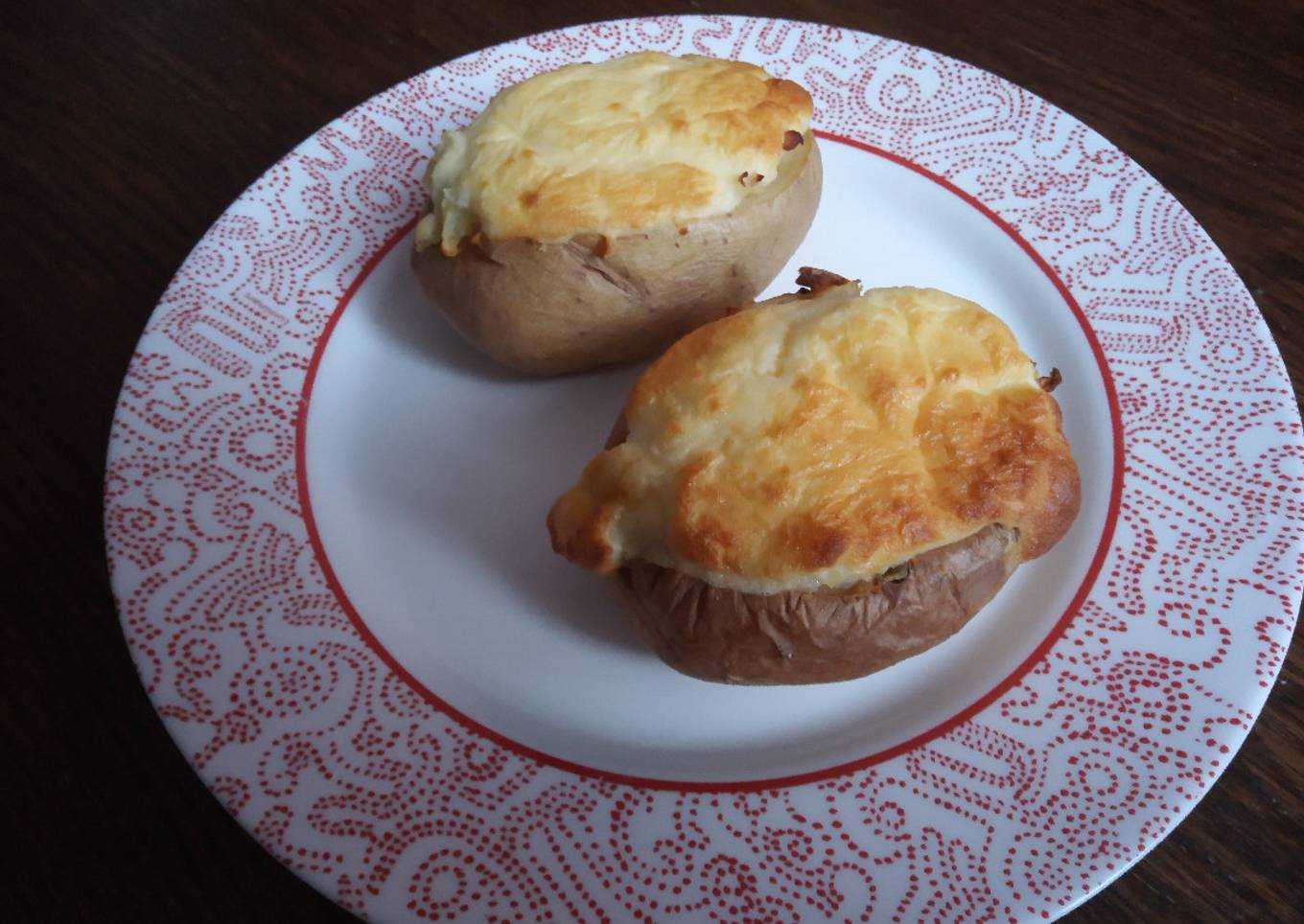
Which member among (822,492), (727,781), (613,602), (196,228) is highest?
(196,228)

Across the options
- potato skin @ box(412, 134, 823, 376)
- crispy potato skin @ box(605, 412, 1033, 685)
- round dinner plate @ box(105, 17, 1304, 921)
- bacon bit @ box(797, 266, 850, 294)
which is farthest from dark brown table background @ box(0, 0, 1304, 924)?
bacon bit @ box(797, 266, 850, 294)

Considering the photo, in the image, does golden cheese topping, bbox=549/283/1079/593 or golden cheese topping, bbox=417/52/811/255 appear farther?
golden cheese topping, bbox=417/52/811/255

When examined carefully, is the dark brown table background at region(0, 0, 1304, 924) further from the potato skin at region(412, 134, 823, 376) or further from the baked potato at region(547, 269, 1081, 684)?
the potato skin at region(412, 134, 823, 376)

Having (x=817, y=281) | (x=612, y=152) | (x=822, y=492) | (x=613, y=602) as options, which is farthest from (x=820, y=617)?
(x=612, y=152)

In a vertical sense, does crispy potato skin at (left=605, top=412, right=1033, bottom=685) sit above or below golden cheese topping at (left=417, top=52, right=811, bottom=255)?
below

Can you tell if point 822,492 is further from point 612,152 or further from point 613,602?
point 612,152
